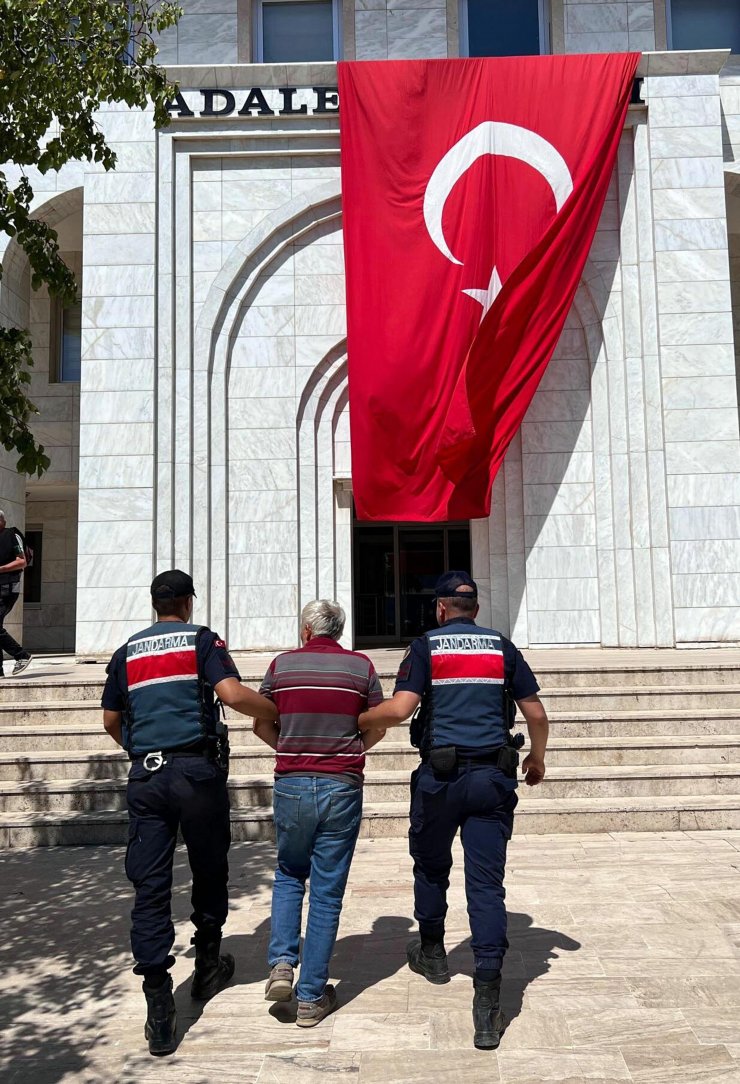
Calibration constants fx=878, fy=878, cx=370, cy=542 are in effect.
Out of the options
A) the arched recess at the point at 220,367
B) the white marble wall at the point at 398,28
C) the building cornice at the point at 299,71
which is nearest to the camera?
the arched recess at the point at 220,367

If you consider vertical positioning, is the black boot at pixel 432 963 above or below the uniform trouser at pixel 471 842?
below

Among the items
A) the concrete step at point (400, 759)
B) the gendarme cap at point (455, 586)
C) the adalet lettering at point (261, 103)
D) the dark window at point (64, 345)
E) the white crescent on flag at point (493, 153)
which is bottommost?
the concrete step at point (400, 759)

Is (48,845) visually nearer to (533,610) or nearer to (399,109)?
(533,610)

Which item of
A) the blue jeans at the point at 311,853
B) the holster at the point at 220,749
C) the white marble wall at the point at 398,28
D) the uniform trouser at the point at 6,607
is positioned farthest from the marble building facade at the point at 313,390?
the blue jeans at the point at 311,853

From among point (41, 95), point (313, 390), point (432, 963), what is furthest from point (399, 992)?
point (313, 390)

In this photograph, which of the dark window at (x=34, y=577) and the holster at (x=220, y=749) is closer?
the holster at (x=220, y=749)

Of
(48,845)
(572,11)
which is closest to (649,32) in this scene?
(572,11)

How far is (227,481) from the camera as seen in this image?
44.8ft

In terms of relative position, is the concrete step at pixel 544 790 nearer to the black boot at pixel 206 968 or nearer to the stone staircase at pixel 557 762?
the stone staircase at pixel 557 762

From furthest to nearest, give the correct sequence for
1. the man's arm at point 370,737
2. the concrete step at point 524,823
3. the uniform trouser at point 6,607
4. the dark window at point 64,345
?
the dark window at point 64,345 → the uniform trouser at point 6,607 → the concrete step at point 524,823 → the man's arm at point 370,737

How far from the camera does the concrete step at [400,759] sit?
25.7 ft

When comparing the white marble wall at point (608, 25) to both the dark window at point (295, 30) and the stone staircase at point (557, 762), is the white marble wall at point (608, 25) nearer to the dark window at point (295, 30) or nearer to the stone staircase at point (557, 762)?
the dark window at point (295, 30)

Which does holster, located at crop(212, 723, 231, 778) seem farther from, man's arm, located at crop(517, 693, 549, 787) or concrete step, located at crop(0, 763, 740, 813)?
concrete step, located at crop(0, 763, 740, 813)

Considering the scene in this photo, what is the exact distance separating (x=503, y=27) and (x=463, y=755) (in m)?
14.6
